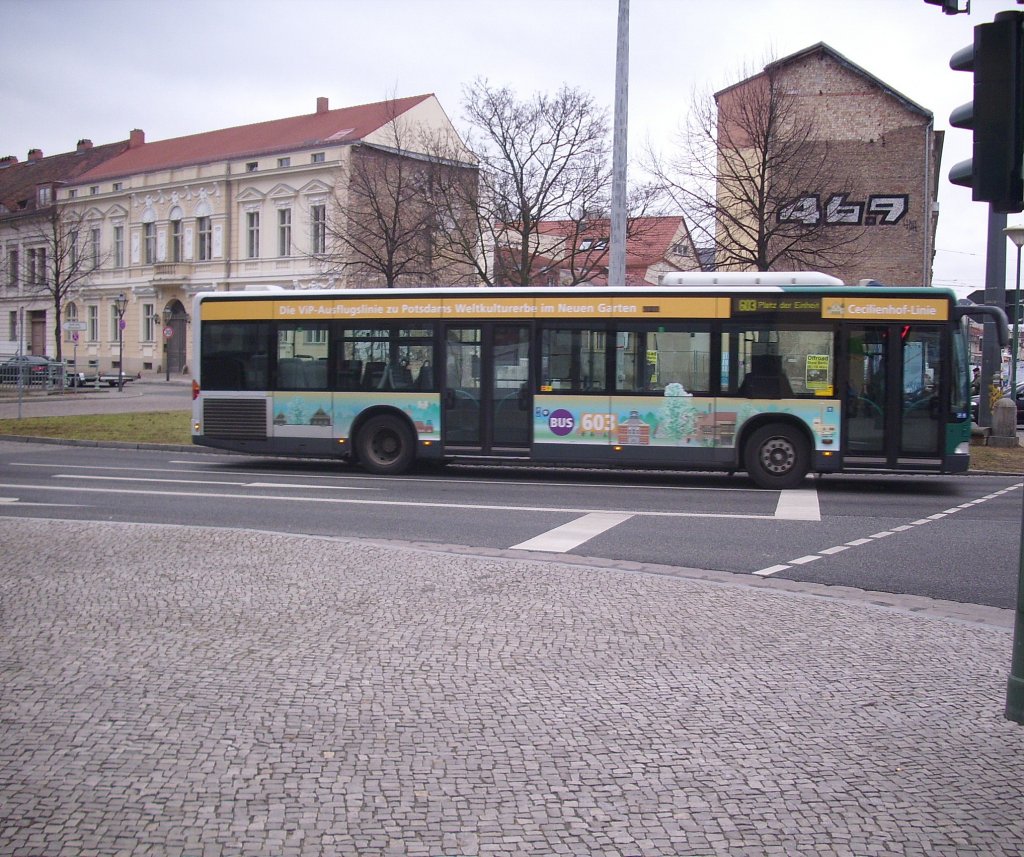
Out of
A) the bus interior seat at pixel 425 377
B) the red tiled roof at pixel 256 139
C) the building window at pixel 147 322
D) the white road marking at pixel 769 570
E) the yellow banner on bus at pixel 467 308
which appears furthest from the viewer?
the building window at pixel 147 322

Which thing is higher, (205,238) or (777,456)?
(205,238)

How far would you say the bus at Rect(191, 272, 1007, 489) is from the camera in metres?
15.3

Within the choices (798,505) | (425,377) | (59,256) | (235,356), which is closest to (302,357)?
(235,356)

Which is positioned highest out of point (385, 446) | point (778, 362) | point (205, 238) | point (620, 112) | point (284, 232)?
point (205, 238)

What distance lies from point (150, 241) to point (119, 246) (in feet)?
10.4

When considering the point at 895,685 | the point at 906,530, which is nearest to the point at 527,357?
the point at 906,530

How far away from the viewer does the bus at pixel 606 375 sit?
15.3 meters

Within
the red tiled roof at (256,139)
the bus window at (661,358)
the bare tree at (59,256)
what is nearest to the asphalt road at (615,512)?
the bus window at (661,358)

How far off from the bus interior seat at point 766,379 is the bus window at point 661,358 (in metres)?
0.61

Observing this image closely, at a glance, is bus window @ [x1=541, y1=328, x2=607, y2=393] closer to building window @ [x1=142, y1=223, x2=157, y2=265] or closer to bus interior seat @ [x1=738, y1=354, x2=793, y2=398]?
bus interior seat @ [x1=738, y1=354, x2=793, y2=398]

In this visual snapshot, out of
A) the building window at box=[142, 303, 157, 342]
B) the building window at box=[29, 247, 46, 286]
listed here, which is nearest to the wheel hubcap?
the building window at box=[29, 247, 46, 286]

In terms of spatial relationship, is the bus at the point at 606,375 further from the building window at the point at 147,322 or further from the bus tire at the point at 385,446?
the building window at the point at 147,322

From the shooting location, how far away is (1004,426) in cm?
2208

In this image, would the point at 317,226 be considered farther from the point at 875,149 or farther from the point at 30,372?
the point at 875,149
